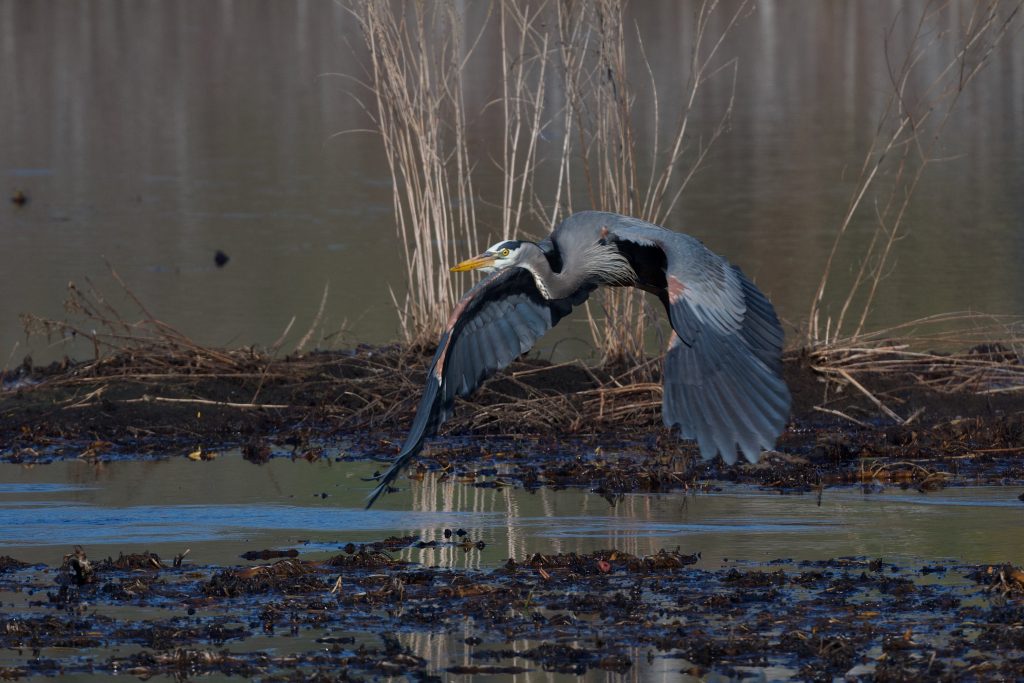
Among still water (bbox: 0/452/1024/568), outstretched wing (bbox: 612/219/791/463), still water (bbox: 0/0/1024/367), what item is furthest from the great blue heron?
still water (bbox: 0/0/1024/367)

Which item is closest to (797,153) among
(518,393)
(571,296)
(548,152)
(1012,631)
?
(548,152)

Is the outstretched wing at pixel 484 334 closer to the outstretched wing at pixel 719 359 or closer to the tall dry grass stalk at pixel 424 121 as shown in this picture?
the outstretched wing at pixel 719 359

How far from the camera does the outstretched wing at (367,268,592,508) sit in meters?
6.01

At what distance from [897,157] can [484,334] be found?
14.1m

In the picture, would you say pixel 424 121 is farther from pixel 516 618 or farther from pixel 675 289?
pixel 516 618

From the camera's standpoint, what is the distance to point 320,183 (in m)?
18.4

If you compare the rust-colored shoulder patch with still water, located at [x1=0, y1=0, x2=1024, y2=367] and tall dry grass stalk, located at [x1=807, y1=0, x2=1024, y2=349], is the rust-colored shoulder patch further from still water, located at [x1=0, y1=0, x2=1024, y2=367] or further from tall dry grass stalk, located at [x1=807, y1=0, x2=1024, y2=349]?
still water, located at [x1=0, y1=0, x2=1024, y2=367]

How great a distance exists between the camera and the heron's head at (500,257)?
265 inches

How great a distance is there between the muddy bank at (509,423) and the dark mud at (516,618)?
5.13ft

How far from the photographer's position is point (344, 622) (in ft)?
16.6

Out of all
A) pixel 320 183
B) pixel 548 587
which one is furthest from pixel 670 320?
pixel 320 183

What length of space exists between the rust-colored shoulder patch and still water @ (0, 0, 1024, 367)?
3.25 meters

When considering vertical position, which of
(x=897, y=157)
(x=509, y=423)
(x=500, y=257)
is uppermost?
(x=897, y=157)

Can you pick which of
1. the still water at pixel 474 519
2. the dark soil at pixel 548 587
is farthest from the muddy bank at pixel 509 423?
the still water at pixel 474 519
